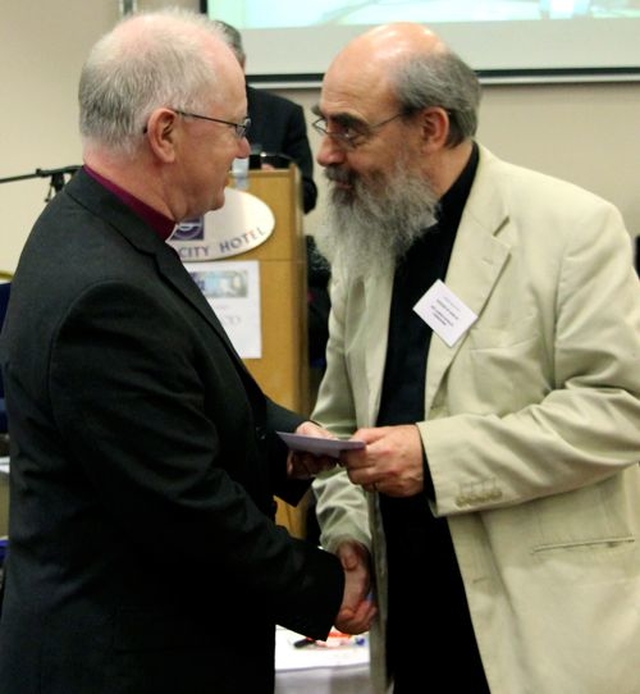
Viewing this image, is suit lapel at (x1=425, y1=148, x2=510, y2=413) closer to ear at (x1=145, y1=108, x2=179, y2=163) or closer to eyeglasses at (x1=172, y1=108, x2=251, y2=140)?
eyeglasses at (x1=172, y1=108, x2=251, y2=140)

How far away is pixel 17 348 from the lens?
1299mm

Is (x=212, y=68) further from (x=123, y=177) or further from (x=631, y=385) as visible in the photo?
Answer: (x=631, y=385)

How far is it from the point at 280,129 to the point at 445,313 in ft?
8.24

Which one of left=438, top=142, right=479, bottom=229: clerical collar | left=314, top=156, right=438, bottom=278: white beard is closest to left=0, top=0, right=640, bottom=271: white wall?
left=314, top=156, right=438, bottom=278: white beard

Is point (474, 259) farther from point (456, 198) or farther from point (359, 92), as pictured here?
point (359, 92)

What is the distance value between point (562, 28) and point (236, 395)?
354 centimetres

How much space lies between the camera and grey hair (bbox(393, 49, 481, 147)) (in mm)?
1706

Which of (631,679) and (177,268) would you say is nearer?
(177,268)

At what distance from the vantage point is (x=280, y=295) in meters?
2.46

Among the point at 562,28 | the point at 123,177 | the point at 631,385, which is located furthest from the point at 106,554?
the point at 562,28

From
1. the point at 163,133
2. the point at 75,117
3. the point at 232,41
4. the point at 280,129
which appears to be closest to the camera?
the point at 163,133

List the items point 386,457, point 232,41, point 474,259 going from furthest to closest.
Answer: point 232,41 → point 474,259 → point 386,457

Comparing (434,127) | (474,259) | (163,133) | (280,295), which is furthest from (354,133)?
(280,295)

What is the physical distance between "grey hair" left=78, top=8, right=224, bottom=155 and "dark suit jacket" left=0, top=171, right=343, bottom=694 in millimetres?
91
